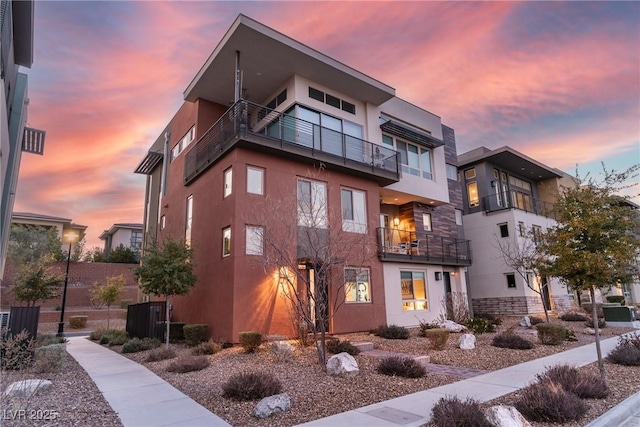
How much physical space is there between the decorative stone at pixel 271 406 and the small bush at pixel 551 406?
3.46 meters

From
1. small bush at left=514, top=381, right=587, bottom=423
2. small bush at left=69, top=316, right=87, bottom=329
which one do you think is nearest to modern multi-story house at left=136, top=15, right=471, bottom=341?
small bush at left=514, top=381, right=587, bottom=423

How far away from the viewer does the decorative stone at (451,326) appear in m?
15.0

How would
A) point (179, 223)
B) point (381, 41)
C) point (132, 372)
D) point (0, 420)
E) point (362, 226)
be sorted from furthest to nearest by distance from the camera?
1. point (179, 223)
2. point (362, 226)
3. point (381, 41)
4. point (132, 372)
5. point (0, 420)

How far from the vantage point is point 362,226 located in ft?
52.0

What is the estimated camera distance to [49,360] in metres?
8.48

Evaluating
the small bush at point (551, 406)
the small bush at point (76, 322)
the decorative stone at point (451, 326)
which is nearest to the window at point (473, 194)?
the decorative stone at point (451, 326)

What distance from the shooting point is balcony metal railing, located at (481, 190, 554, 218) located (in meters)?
24.6

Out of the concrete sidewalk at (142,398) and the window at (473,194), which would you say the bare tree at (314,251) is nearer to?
the concrete sidewalk at (142,398)

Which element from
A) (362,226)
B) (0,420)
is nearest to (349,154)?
(362,226)

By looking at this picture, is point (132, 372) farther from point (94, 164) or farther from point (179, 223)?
point (94, 164)

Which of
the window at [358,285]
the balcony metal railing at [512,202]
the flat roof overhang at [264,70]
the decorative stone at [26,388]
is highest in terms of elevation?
the flat roof overhang at [264,70]

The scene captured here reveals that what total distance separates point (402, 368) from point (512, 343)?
18.3 ft

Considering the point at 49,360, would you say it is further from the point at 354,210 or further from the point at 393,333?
the point at 354,210

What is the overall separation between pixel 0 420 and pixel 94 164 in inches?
680
